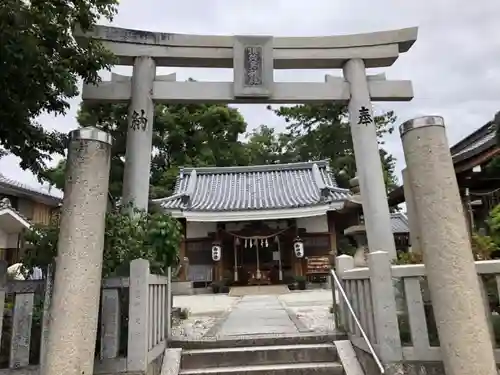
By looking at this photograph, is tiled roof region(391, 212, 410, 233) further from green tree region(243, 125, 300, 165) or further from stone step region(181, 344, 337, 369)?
stone step region(181, 344, 337, 369)

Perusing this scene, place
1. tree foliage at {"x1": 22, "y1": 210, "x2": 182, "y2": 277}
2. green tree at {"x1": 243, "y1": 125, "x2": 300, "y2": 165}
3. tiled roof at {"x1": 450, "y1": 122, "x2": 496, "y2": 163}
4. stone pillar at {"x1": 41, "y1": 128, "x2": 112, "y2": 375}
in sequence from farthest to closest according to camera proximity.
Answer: green tree at {"x1": 243, "y1": 125, "x2": 300, "y2": 165}, tiled roof at {"x1": 450, "y1": 122, "x2": 496, "y2": 163}, tree foliage at {"x1": 22, "y1": 210, "x2": 182, "y2": 277}, stone pillar at {"x1": 41, "y1": 128, "x2": 112, "y2": 375}

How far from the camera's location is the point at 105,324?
3605mm

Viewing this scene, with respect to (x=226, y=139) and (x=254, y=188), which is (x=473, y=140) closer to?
(x=254, y=188)

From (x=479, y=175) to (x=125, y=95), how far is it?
7.45 meters

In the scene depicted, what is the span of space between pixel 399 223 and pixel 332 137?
823 cm

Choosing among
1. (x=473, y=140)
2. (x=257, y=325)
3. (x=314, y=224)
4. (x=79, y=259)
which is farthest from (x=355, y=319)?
(x=314, y=224)

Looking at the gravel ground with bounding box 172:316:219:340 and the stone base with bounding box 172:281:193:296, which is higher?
the stone base with bounding box 172:281:193:296

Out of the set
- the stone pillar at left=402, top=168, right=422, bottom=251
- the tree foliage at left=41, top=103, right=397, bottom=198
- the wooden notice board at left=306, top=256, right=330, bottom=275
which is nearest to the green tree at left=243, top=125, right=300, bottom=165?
the tree foliage at left=41, top=103, right=397, bottom=198

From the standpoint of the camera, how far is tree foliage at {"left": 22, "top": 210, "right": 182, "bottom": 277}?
3766mm

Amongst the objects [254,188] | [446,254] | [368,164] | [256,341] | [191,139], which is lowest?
[256,341]

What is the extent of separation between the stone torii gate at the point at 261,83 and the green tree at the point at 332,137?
763 inches

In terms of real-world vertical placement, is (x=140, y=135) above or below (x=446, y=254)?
above

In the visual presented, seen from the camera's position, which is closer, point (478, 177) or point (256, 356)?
point (256, 356)

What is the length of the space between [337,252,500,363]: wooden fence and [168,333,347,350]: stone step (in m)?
0.75
